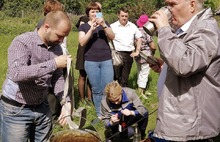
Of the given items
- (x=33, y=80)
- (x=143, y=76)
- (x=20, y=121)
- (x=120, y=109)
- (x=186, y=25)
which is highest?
(x=186, y=25)

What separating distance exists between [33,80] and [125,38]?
3.55 metres

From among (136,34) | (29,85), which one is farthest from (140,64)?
(29,85)

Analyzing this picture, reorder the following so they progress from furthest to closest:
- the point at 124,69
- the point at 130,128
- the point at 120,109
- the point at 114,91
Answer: the point at 124,69
the point at 130,128
the point at 120,109
the point at 114,91

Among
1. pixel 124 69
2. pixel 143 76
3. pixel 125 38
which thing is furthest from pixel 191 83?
pixel 143 76

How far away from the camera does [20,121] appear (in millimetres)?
2947

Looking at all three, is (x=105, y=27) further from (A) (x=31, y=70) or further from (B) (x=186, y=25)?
(B) (x=186, y=25)

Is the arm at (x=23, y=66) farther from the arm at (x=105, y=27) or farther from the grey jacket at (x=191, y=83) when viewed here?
the arm at (x=105, y=27)

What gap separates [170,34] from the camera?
228cm

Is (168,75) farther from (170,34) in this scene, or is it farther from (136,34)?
(136,34)

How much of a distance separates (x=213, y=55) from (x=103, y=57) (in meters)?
3.08

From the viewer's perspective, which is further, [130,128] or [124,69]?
[124,69]

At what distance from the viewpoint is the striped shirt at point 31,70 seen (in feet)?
8.57

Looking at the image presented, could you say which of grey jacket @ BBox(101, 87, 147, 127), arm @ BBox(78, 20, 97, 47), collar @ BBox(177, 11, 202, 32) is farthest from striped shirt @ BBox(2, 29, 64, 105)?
arm @ BBox(78, 20, 97, 47)

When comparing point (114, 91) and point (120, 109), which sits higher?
point (114, 91)
